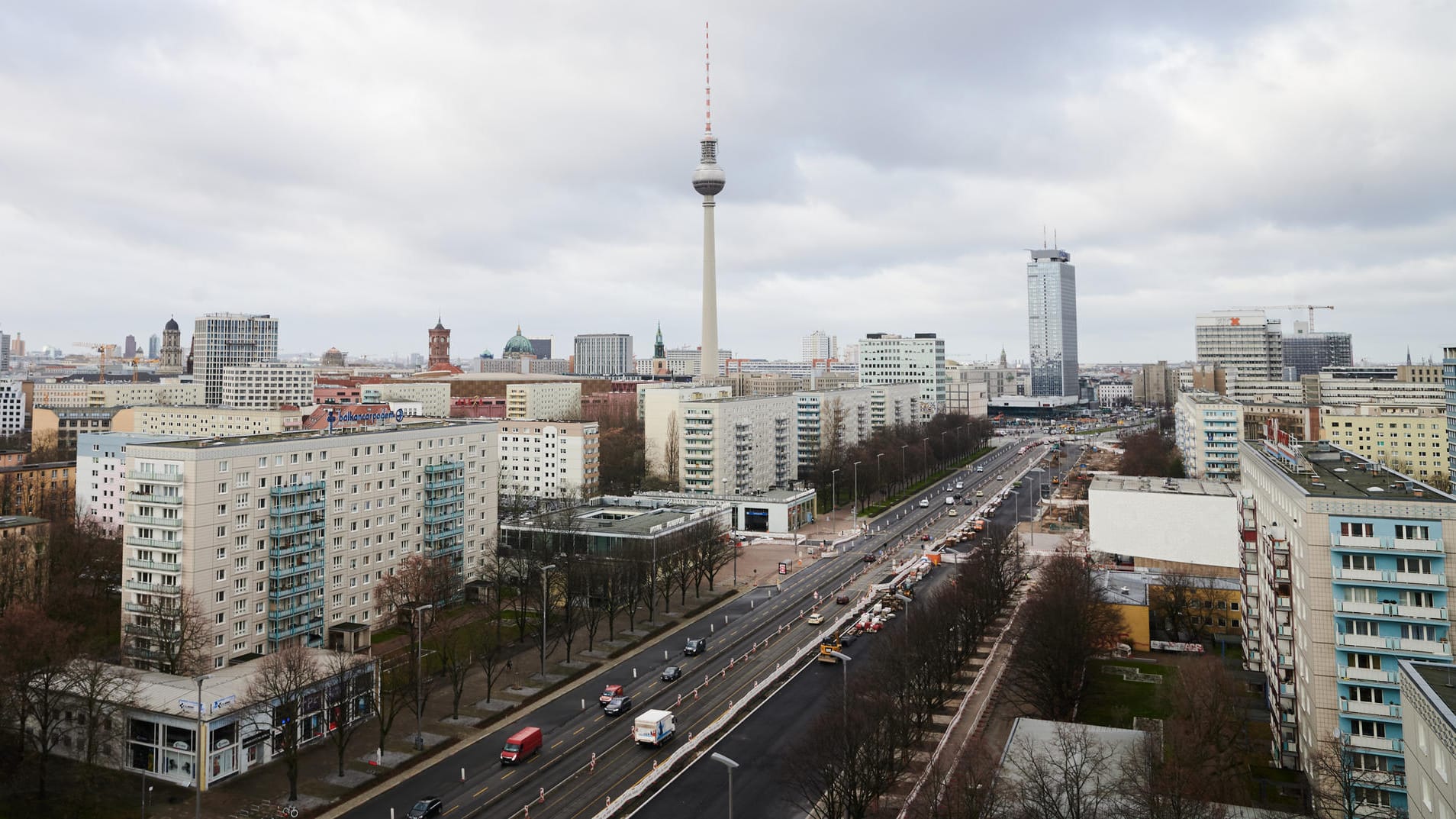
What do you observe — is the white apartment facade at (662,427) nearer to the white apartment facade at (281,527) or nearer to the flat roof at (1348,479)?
the white apartment facade at (281,527)

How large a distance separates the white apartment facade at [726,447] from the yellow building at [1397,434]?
87.7 metres

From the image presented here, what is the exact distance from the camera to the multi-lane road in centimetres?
4244

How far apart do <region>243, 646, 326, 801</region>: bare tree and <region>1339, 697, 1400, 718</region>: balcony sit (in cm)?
5011

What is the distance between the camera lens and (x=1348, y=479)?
52.1 metres

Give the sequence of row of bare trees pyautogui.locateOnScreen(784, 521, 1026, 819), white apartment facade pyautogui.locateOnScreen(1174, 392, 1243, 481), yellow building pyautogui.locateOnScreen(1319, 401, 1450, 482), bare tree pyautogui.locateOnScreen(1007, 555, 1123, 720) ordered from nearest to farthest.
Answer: row of bare trees pyautogui.locateOnScreen(784, 521, 1026, 819)
bare tree pyautogui.locateOnScreen(1007, 555, 1123, 720)
white apartment facade pyautogui.locateOnScreen(1174, 392, 1243, 481)
yellow building pyautogui.locateOnScreen(1319, 401, 1450, 482)

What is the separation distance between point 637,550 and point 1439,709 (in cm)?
6111

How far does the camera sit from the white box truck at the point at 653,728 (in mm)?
47562

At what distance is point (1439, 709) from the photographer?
26734mm

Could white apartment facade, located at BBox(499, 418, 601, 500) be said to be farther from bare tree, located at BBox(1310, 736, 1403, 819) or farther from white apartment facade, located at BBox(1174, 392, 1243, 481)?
bare tree, located at BBox(1310, 736, 1403, 819)

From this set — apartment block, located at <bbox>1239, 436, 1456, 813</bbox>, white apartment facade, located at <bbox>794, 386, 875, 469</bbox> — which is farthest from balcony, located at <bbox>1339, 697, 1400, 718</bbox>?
white apartment facade, located at <bbox>794, 386, 875, 469</bbox>

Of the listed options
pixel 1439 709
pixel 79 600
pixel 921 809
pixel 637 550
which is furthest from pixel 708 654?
pixel 79 600

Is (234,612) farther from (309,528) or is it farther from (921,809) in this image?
(921,809)

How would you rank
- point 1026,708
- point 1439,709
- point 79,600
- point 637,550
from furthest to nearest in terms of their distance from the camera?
point 637,550, point 79,600, point 1026,708, point 1439,709

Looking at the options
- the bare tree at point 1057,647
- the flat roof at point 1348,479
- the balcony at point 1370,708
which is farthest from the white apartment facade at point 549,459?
the balcony at point 1370,708
